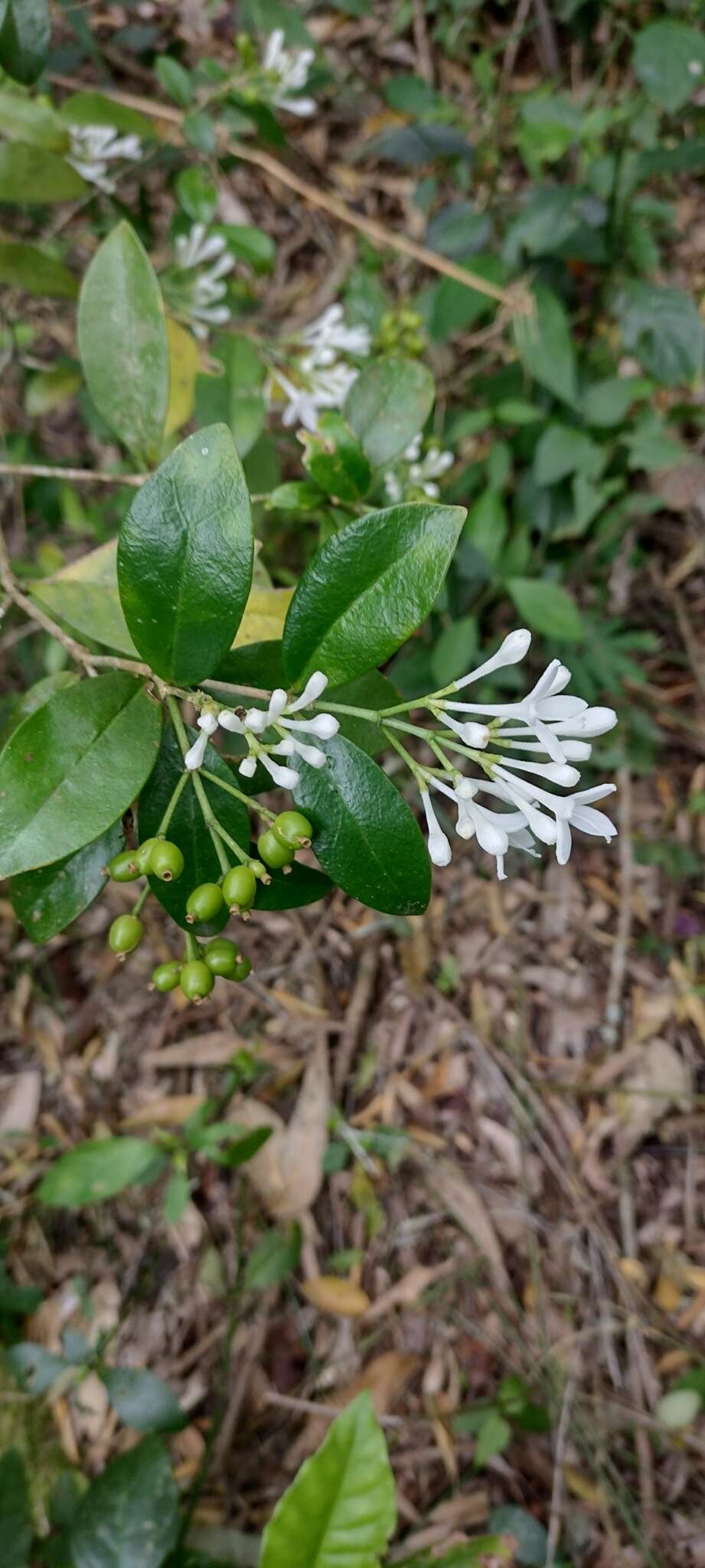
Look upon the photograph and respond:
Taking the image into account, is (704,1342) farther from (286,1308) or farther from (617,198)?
(617,198)

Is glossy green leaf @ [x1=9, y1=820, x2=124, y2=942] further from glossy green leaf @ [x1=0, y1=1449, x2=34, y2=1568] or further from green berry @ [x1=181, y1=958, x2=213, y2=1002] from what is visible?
glossy green leaf @ [x1=0, y1=1449, x2=34, y2=1568]

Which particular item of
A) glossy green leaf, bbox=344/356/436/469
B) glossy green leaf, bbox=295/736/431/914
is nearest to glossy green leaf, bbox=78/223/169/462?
glossy green leaf, bbox=344/356/436/469

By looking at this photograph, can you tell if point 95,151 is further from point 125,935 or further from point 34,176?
point 125,935

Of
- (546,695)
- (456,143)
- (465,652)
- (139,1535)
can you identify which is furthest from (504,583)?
(139,1535)

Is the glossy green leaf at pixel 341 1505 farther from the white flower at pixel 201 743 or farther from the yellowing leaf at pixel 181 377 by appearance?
the yellowing leaf at pixel 181 377

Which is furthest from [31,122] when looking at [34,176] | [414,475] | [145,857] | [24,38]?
[145,857]
